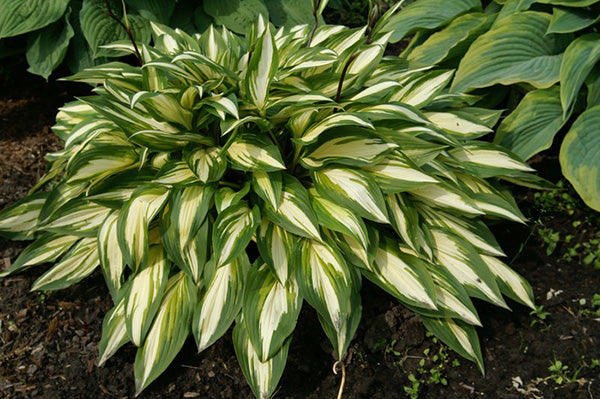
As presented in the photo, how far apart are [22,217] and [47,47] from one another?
1.24 metres

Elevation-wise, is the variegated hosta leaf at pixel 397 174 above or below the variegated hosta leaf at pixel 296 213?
above

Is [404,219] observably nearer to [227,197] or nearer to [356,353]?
[356,353]

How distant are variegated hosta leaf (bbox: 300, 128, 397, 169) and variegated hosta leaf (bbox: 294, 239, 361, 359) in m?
0.31

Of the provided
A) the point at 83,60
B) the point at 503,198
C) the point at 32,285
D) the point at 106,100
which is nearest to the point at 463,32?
the point at 503,198

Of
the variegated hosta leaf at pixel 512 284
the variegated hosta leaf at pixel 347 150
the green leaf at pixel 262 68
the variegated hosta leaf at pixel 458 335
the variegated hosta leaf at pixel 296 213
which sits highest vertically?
the green leaf at pixel 262 68

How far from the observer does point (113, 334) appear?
2088mm

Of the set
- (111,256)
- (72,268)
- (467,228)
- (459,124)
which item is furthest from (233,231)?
(459,124)

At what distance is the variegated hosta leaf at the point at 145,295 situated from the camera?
2012 millimetres

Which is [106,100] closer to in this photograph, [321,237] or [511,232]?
[321,237]

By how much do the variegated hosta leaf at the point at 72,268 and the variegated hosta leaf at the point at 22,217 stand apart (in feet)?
0.87

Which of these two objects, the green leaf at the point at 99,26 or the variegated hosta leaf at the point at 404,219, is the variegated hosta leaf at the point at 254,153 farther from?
the green leaf at the point at 99,26

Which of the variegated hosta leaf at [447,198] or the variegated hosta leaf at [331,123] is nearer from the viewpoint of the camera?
the variegated hosta leaf at [331,123]

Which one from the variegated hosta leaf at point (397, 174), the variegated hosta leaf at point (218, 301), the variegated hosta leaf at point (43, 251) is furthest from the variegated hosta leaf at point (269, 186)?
the variegated hosta leaf at point (43, 251)

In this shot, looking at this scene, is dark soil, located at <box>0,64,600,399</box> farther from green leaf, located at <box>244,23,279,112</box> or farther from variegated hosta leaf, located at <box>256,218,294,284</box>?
green leaf, located at <box>244,23,279,112</box>
